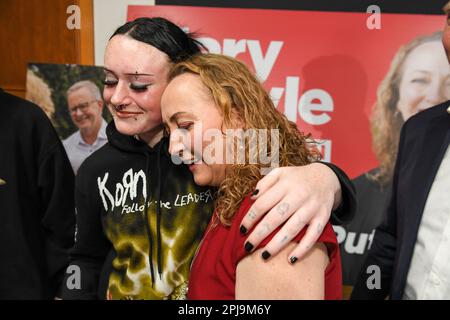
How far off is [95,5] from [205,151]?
0.77 metres

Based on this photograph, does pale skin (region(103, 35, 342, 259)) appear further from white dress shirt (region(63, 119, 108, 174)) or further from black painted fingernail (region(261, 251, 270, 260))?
white dress shirt (region(63, 119, 108, 174))

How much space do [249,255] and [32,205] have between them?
2.41ft

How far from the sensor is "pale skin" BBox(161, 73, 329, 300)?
0.69 m

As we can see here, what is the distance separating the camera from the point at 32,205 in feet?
3.93

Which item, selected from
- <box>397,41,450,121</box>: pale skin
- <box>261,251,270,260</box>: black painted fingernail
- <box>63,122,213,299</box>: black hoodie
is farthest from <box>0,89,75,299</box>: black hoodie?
<box>397,41,450,121</box>: pale skin

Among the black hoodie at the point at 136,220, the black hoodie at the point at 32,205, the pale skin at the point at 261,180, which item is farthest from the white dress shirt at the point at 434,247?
the black hoodie at the point at 32,205

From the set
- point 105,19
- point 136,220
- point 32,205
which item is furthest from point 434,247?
point 105,19

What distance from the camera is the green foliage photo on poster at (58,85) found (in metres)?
1.51

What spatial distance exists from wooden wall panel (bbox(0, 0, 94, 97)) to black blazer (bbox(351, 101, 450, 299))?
0.99m

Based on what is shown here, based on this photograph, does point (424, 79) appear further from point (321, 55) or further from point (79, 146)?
point (79, 146)

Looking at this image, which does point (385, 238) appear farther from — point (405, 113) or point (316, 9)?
point (316, 9)

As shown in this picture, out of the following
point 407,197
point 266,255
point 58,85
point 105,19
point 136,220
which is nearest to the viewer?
point 266,255

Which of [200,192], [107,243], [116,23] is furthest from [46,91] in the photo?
[200,192]

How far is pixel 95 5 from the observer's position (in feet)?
4.47
